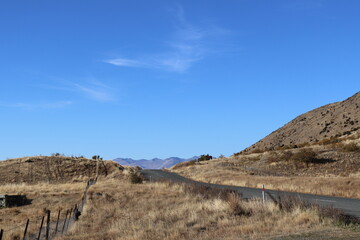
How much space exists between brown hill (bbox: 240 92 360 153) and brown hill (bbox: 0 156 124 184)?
123 feet

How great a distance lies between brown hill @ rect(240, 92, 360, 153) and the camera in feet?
270

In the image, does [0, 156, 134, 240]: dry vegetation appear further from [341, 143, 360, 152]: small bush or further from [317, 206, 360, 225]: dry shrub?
[341, 143, 360, 152]: small bush

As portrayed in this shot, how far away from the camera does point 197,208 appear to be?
62.3 feet

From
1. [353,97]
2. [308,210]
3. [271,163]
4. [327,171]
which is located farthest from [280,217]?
[353,97]

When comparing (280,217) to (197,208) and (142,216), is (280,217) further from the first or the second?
(142,216)

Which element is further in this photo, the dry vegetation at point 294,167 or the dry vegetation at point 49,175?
the dry vegetation at point 294,167

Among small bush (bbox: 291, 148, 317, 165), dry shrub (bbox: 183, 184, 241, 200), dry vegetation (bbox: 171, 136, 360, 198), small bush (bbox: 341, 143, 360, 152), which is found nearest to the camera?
dry shrub (bbox: 183, 184, 241, 200)

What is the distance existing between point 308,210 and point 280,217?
1.05m

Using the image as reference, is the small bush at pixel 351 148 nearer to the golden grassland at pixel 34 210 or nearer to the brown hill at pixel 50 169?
the brown hill at pixel 50 169

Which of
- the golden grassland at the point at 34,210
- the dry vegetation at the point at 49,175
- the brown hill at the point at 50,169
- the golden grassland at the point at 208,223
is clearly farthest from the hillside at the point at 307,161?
the golden grassland at the point at 34,210

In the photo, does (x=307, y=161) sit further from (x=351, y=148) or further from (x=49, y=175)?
(x=49, y=175)

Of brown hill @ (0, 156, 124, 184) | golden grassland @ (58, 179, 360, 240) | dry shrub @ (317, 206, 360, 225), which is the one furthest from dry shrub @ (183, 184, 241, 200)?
brown hill @ (0, 156, 124, 184)

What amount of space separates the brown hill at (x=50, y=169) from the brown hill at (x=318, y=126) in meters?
37.6

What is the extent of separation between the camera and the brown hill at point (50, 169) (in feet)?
196
